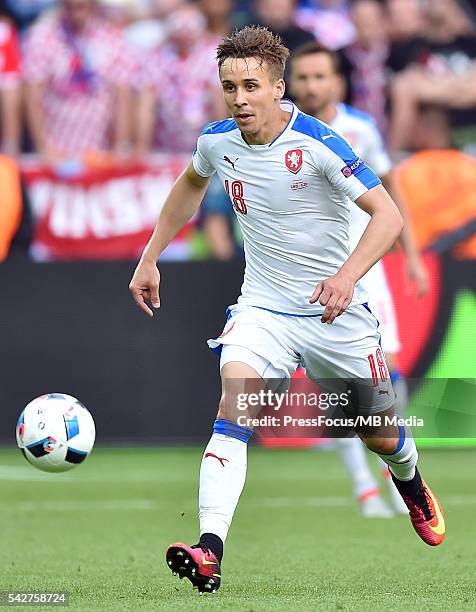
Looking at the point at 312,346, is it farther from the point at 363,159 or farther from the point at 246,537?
the point at 363,159

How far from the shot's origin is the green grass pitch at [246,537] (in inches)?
201

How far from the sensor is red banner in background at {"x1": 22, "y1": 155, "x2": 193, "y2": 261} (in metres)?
11.8

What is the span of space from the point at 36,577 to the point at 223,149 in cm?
197

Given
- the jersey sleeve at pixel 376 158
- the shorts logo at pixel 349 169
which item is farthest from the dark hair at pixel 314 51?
the shorts logo at pixel 349 169

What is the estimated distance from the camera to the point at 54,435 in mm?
6090

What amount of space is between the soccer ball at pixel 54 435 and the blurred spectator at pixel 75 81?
684cm

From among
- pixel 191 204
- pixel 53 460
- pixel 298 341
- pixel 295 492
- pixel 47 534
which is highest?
pixel 191 204

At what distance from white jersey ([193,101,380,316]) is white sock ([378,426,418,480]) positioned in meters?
0.71

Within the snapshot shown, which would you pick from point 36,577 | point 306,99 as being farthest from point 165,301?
point 36,577

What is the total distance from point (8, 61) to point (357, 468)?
21.4ft

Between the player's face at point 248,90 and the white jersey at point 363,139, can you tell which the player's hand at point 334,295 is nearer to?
the player's face at point 248,90

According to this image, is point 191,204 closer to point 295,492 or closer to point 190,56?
point 295,492

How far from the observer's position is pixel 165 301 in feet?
→ 35.6

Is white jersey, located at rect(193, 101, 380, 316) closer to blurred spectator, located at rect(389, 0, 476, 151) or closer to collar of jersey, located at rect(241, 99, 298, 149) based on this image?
collar of jersey, located at rect(241, 99, 298, 149)
